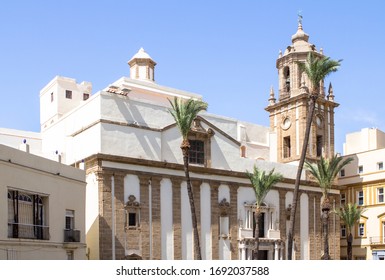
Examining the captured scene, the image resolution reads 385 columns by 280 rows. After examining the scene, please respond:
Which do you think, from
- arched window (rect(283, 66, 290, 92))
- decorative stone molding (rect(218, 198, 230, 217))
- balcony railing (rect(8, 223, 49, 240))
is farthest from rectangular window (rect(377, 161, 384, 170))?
balcony railing (rect(8, 223, 49, 240))

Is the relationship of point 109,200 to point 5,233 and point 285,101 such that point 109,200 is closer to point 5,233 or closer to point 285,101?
point 5,233

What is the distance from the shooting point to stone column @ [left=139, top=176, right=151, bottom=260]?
37200 millimetres

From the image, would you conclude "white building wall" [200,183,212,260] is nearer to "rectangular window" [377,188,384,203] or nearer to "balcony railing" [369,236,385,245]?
"balcony railing" [369,236,385,245]

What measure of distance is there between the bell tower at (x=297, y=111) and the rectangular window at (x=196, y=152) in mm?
10492

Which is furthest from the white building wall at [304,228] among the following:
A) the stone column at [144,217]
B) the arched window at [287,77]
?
the stone column at [144,217]

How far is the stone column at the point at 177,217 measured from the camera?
38.6 m

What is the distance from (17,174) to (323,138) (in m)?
30.1

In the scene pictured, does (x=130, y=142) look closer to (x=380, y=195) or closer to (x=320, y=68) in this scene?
(x=320, y=68)

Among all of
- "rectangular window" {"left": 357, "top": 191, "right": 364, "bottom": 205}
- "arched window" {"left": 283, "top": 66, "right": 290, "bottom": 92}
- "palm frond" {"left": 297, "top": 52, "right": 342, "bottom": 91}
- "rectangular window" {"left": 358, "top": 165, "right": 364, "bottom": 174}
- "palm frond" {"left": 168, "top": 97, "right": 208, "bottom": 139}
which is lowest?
"rectangular window" {"left": 357, "top": 191, "right": 364, "bottom": 205}

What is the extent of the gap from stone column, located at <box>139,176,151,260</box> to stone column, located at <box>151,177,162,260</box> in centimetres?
A: 35

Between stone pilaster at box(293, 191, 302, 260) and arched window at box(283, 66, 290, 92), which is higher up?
arched window at box(283, 66, 290, 92)

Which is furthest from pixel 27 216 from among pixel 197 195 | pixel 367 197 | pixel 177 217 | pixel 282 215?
pixel 367 197

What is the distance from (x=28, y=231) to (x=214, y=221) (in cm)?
1620

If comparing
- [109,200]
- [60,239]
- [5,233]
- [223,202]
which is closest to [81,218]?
[60,239]
